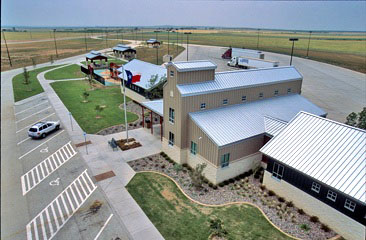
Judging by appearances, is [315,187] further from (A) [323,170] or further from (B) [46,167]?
(B) [46,167]

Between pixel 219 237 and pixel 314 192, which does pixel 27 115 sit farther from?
pixel 314 192

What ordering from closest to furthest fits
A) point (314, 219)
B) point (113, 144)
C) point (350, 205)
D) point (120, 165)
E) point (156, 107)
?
point (350, 205) < point (314, 219) < point (120, 165) < point (113, 144) < point (156, 107)

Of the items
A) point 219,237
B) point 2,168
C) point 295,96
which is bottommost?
point 219,237

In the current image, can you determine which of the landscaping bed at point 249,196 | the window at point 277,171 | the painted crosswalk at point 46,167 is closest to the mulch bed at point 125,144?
the landscaping bed at point 249,196

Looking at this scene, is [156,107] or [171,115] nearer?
[171,115]

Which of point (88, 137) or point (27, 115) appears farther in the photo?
point (27, 115)

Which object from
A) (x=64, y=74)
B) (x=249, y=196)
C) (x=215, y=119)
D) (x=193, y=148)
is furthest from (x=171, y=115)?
(x=64, y=74)

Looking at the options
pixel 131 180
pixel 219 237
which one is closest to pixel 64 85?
pixel 131 180
